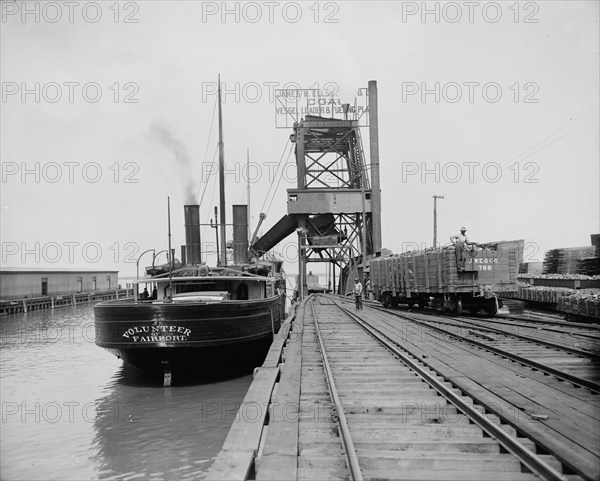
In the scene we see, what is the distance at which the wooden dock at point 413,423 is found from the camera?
15.1 feet

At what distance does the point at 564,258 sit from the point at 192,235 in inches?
737

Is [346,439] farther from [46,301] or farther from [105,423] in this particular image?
[46,301]

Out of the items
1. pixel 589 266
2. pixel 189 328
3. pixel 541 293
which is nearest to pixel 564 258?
pixel 589 266

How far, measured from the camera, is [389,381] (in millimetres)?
8219

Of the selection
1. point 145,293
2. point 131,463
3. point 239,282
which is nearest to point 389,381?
point 131,463

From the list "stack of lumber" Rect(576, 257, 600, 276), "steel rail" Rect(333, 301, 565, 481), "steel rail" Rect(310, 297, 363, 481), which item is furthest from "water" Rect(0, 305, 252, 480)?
"stack of lumber" Rect(576, 257, 600, 276)

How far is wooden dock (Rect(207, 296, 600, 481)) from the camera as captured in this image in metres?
4.60

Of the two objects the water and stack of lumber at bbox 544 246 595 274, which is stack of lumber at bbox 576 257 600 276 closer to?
stack of lumber at bbox 544 246 595 274

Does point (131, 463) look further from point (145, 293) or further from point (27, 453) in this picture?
point (145, 293)

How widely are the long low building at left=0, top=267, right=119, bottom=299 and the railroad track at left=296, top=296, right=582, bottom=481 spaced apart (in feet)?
152

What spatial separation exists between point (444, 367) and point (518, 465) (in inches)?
167

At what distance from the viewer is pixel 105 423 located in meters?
10.6

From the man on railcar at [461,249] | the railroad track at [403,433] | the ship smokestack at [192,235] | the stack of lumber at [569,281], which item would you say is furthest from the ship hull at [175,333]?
the stack of lumber at [569,281]

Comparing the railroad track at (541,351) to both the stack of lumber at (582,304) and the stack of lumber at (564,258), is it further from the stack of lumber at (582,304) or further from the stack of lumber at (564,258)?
the stack of lumber at (564,258)
